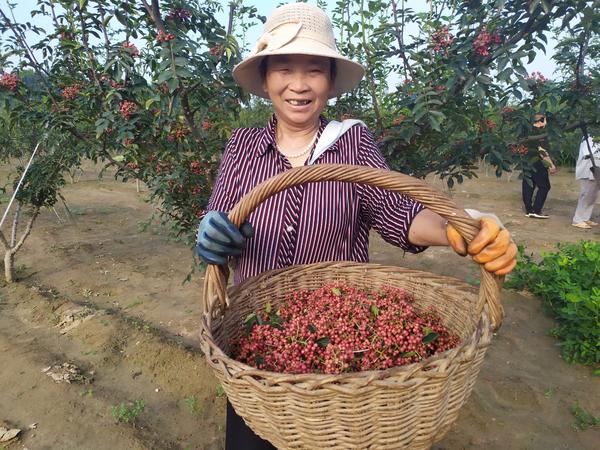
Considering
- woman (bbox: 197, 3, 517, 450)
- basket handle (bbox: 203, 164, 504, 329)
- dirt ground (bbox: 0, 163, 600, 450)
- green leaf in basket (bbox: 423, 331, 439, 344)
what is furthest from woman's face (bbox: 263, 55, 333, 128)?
dirt ground (bbox: 0, 163, 600, 450)

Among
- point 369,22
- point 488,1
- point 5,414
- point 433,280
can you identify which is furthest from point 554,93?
point 5,414

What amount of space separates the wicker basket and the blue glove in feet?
0.09

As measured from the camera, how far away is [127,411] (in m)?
2.35

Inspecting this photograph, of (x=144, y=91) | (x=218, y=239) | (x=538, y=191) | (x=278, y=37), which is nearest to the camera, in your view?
(x=218, y=239)

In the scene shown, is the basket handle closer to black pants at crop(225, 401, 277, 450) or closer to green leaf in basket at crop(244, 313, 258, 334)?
green leaf in basket at crop(244, 313, 258, 334)

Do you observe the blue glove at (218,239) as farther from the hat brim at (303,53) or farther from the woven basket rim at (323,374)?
the hat brim at (303,53)

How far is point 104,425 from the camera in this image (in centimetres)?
227

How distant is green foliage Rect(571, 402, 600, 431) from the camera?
87.6 inches

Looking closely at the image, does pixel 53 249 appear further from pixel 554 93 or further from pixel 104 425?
pixel 554 93

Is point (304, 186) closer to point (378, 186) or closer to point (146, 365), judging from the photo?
point (378, 186)

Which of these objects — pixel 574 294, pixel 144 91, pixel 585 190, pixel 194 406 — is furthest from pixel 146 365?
pixel 585 190

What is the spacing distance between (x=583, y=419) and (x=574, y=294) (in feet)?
2.45

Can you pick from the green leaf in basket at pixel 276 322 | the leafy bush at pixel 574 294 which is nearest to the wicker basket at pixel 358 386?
the green leaf in basket at pixel 276 322

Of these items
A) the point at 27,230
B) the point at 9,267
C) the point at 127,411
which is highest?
the point at 27,230
